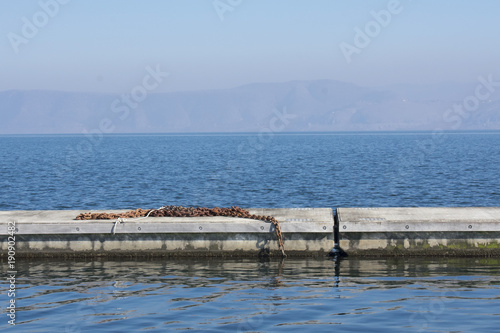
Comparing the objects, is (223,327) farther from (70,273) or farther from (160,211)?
(160,211)

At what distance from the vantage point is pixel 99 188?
43625 mm

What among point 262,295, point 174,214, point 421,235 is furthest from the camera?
point 174,214

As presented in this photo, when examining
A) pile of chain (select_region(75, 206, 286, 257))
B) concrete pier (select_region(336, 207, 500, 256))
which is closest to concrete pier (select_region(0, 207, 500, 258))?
concrete pier (select_region(336, 207, 500, 256))

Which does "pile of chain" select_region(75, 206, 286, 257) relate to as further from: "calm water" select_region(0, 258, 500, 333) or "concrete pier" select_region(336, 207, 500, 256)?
"concrete pier" select_region(336, 207, 500, 256)

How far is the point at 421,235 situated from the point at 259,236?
4024 mm

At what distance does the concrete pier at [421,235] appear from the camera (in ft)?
54.4

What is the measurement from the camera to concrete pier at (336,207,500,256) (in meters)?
16.6

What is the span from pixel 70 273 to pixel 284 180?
108ft

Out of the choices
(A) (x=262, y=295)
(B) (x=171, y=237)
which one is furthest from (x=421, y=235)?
(B) (x=171, y=237)

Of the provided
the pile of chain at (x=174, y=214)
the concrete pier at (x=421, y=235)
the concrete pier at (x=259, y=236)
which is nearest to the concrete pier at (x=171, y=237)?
the concrete pier at (x=259, y=236)

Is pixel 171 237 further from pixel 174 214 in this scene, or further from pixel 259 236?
pixel 259 236

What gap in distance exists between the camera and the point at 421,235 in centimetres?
1686

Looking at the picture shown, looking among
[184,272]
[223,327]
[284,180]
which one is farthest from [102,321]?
[284,180]

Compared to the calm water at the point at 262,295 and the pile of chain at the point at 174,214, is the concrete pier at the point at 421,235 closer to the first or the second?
the calm water at the point at 262,295
